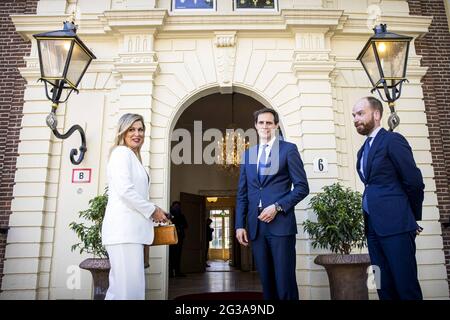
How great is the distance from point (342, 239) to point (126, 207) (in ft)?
9.03

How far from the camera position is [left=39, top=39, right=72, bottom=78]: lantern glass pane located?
4.28 metres

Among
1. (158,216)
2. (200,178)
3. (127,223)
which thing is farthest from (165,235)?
(200,178)

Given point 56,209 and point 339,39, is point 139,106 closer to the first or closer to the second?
point 56,209

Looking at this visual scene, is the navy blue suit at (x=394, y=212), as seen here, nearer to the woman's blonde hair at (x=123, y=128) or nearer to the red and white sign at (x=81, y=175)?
the woman's blonde hair at (x=123, y=128)

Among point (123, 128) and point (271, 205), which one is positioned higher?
point (123, 128)

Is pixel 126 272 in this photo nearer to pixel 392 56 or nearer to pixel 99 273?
pixel 99 273

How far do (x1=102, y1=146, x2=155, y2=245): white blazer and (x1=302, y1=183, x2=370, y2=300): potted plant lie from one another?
2.42 meters

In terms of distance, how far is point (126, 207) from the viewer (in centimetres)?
268

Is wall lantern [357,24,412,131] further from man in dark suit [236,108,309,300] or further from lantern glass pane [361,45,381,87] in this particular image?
man in dark suit [236,108,309,300]

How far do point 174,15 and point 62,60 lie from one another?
7.05 ft

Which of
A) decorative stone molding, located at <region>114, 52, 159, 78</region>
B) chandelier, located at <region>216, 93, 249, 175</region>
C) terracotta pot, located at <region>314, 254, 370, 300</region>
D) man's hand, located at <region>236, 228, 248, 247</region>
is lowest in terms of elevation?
terracotta pot, located at <region>314, 254, 370, 300</region>

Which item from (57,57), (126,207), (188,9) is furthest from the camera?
(188,9)

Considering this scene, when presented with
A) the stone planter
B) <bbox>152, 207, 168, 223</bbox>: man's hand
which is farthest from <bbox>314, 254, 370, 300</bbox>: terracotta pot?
the stone planter
